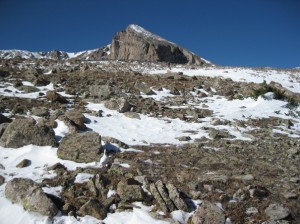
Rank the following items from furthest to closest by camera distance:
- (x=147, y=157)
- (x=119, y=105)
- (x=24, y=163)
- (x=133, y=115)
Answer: (x=119, y=105) < (x=133, y=115) < (x=147, y=157) < (x=24, y=163)

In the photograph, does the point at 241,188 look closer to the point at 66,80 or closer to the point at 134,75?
the point at 66,80

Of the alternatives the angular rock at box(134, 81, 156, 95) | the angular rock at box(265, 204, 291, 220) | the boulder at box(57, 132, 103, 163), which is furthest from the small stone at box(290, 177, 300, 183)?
the angular rock at box(134, 81, 156, 95)

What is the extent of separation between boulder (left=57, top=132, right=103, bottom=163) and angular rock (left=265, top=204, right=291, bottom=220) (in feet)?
16.5

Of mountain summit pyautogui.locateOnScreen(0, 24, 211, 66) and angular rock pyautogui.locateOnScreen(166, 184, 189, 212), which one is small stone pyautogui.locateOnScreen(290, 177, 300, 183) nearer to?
angular rock pyautogui.locateOnScreen(166, 184, 189, 212)

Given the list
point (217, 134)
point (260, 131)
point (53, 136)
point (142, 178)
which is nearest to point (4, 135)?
point (53, 136)

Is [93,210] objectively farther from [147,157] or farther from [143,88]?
[143,88]

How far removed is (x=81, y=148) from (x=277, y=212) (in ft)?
19.3

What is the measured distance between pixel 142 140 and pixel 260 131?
17.4 ft

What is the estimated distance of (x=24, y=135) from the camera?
10.5 metres

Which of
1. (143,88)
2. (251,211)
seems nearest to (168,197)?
(251,211)

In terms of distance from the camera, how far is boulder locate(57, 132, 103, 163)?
9828 mm

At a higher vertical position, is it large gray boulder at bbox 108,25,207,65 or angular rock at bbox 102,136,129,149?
large gray boulder at bbox 108,25,207,65

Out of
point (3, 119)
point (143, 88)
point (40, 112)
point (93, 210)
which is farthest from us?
point (143, 88)

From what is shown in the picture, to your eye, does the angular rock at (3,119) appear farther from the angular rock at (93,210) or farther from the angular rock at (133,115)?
the angular rock at (93,210)
